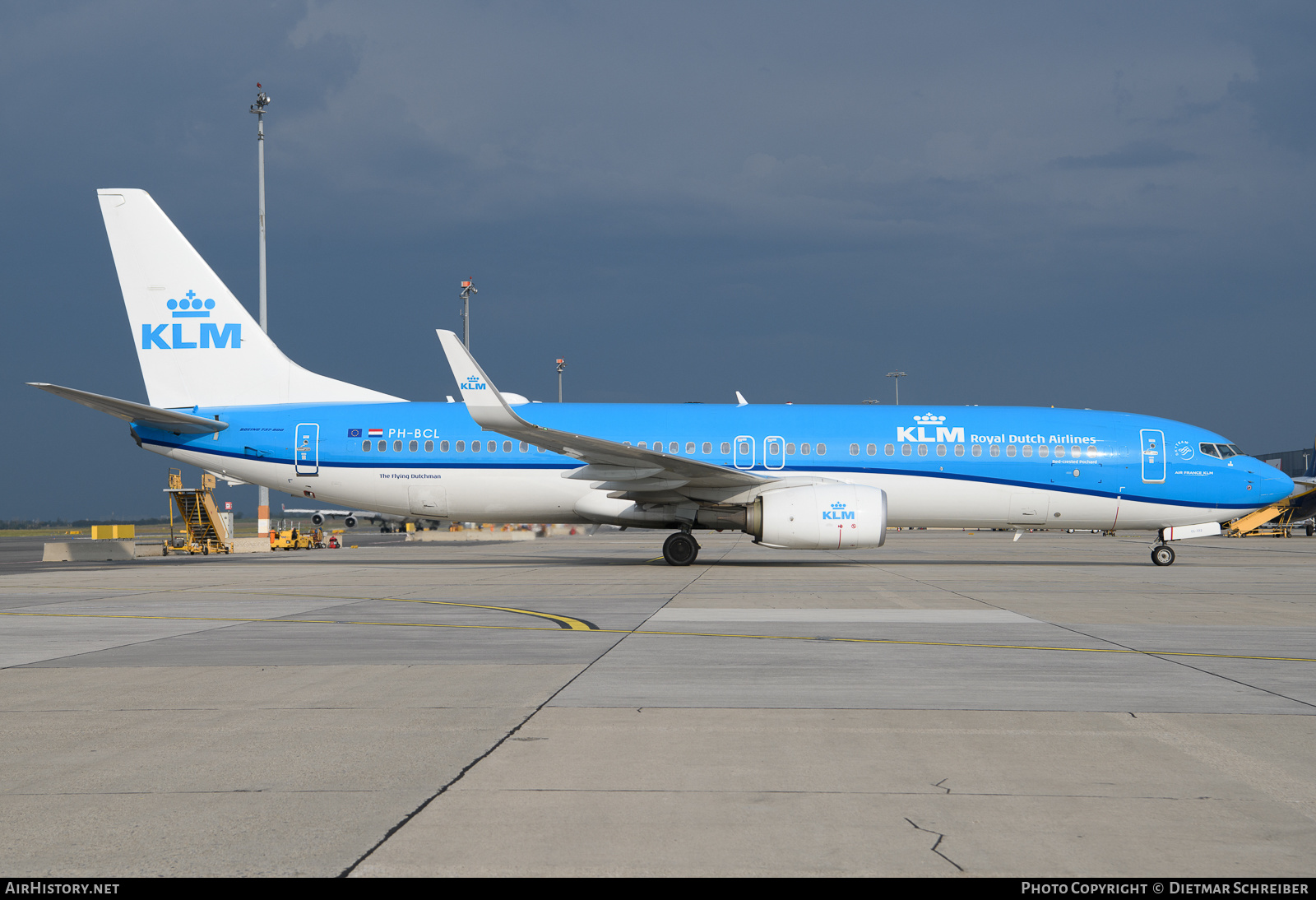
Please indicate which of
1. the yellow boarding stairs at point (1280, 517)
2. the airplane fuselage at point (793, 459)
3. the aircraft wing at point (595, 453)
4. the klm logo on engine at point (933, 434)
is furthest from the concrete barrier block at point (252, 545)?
the yellow boarding stairs at point (1280, 517)

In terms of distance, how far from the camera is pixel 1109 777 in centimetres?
477

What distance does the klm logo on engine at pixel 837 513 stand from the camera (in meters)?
20.3

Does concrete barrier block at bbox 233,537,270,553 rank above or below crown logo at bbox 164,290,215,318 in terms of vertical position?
below

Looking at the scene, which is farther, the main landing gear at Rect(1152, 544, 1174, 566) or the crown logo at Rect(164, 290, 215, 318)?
the crown logo at Rect(164, 290, 215, 318)

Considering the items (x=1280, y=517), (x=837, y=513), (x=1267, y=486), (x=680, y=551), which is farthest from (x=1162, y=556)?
(x=1280, y=517)

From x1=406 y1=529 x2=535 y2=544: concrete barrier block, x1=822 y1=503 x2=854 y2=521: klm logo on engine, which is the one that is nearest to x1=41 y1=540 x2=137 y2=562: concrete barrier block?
x1=406 y1=529 x2=535 y2=544: concrete barrier block

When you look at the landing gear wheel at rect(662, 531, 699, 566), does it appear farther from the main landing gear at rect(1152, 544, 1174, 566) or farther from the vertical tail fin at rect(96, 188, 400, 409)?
the main landing gear at rect(1152, 544, 1174, 566)

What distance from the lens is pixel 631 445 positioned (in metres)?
21.8

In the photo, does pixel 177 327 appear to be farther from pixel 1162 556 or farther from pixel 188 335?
pixel 1162 556

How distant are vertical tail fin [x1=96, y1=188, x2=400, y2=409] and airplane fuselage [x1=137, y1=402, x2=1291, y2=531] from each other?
80 centimetres

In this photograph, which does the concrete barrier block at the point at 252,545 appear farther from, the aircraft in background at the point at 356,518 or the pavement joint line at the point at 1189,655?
the pavement joint line at the point at 1189,655

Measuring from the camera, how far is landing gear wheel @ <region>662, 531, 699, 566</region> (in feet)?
72.5

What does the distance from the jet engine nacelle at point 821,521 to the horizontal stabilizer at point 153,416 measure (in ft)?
42.5
